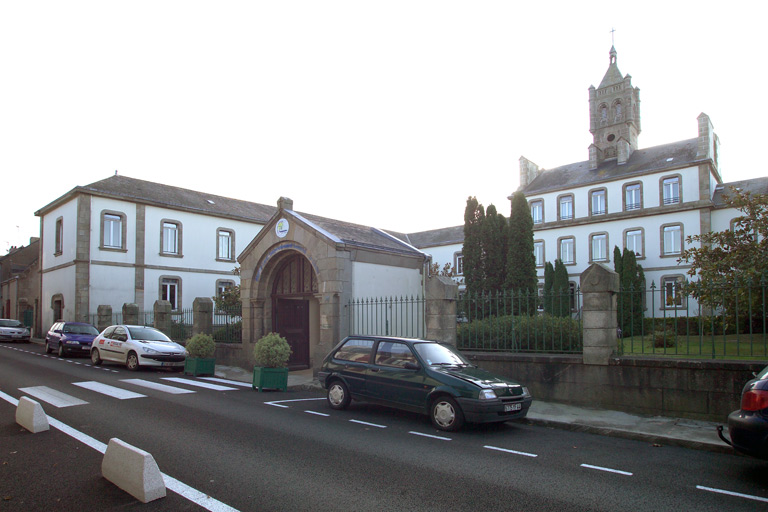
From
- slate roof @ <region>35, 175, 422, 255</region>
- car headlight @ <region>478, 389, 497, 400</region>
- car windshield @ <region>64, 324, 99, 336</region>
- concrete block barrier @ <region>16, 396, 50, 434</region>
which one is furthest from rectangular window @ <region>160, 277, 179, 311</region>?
car headlight @ <region>478, 389, 497, 400</region>

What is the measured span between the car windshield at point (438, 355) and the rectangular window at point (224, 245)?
25.8m

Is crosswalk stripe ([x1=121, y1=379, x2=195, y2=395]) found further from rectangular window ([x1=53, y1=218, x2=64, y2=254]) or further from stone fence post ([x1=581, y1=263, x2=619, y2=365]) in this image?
rectangular window ([x1=53, y1=218, x2=64, y2=254])

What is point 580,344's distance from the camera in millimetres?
11016

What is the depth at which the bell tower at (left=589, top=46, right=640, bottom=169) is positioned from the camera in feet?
141

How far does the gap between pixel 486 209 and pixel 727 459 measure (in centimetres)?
1870

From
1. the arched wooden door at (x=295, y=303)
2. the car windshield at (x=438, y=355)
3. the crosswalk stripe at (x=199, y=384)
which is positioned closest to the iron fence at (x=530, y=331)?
the car windshield at (x=438, y=355)

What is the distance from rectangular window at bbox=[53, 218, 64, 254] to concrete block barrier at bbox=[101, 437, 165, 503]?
92.7 feet

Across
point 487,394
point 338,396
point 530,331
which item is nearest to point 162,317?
point 338,396

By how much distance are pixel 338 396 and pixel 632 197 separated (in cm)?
3440

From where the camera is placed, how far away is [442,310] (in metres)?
11.9

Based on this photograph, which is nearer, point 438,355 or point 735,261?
point 438,355

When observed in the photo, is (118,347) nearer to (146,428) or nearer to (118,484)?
(146,428)

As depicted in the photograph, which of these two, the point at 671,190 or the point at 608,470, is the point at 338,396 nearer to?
the point at 608,470

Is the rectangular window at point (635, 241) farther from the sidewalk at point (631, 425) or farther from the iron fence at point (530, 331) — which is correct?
the sidewalk at point (631, 425)
